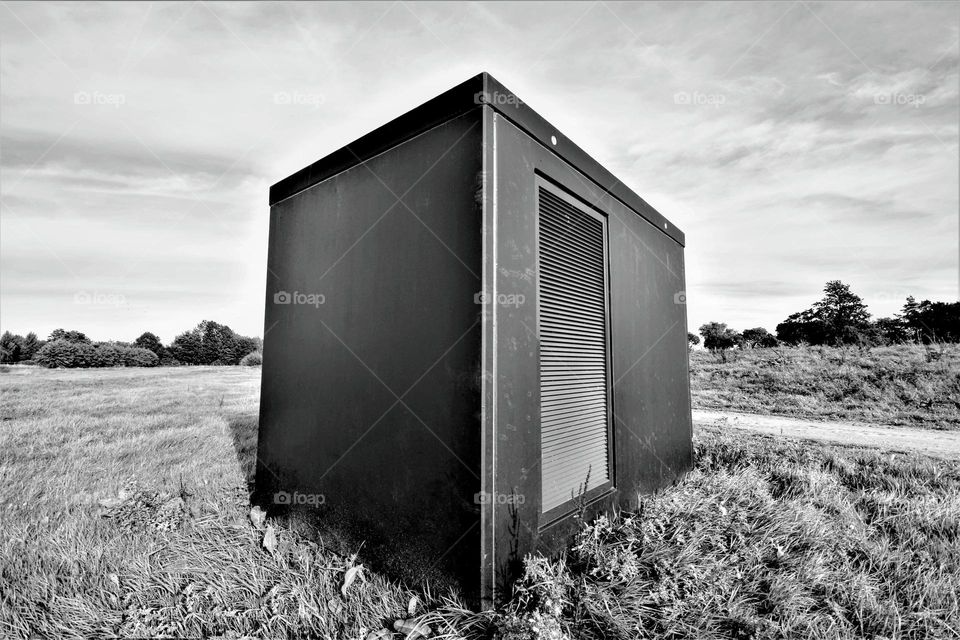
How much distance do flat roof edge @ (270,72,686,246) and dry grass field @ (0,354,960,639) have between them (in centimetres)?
231

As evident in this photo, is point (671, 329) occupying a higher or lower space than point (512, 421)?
higher

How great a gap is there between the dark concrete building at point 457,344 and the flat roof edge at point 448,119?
1 centimetres

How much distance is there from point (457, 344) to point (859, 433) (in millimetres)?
8406

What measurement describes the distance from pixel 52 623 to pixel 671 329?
476 cm

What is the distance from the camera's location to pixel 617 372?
3.38 metres

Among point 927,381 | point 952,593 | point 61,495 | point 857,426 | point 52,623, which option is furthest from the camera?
point 927,381

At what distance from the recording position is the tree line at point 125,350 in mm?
21453

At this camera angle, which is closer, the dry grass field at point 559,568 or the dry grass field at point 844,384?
the dry grass field at point 559,568

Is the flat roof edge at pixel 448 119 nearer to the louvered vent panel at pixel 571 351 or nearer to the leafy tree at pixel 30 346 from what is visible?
the louvered vent panel at pixel 571 351

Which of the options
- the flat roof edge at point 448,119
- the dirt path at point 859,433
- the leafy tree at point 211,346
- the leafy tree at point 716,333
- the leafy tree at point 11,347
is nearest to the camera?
the flat roof edge at point 448,119

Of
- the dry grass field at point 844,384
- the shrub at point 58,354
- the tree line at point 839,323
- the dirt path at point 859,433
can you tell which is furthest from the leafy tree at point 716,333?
the shrub at point 58,354

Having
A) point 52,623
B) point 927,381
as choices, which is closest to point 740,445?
point 52,623

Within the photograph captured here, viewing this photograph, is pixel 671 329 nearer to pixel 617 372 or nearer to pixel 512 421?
pixel 617 372

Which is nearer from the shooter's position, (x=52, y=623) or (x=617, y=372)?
(x=52, y=623)
